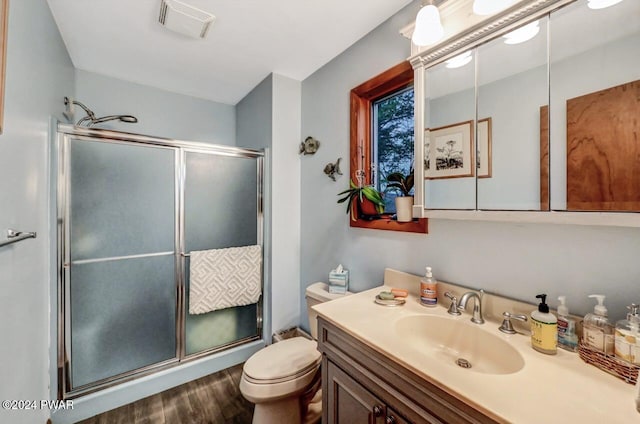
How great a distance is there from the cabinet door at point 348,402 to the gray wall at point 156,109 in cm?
259

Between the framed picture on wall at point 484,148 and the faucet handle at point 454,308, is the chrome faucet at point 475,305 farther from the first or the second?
the framed picture on wall at point 484,148

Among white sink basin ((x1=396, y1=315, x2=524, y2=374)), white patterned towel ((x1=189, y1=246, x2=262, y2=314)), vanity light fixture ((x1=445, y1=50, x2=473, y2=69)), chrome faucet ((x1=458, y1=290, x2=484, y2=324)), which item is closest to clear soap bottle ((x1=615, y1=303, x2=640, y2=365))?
white sink basin ((x1=396, y1=315, x2=524, y2=374))

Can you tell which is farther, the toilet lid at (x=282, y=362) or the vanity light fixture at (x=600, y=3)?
the toilet lid at (x=282, y=362)

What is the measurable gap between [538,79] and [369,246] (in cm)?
108

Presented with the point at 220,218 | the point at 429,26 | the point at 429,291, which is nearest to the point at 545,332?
the point at 429,291

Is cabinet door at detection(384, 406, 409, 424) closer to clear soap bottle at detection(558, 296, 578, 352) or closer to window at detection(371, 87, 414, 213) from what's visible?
clear soap bottle at detection(558, 296, 578, 352)

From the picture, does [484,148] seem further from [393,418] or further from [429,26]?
[393,418]

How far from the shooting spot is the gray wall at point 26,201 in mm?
945

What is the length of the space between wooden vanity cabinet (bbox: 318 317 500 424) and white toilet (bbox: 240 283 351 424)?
0.84ft

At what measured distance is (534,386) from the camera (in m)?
0.66

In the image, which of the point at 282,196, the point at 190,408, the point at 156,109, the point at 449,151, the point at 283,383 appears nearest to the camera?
the point at 449,151

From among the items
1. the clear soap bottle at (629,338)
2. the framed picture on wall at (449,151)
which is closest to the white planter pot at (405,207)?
the framed picture on wall at (449,151)

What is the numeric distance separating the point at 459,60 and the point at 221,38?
4.85ft

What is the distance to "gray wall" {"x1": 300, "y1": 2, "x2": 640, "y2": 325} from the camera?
2.69ft
